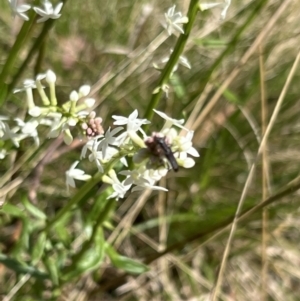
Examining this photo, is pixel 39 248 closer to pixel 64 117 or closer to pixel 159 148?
pixel 64 117

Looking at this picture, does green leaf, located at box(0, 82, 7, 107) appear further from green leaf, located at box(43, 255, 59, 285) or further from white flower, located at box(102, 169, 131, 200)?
green leaf, located at box(43, 255, 59, 285)

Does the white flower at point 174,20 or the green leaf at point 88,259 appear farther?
the green leaf at point 88,259

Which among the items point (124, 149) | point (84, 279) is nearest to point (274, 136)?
point (84, 279)

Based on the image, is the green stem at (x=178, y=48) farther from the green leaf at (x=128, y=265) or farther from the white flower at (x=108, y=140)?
the green leaf at (x=128, y=265)

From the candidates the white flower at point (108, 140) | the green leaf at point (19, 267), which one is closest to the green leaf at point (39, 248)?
the green leaf at point (19, 267)

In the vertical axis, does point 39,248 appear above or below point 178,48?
below

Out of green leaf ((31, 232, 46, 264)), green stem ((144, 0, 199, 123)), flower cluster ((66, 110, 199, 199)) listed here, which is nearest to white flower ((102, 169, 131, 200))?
flower cluster ((66, 110, 199, 199))

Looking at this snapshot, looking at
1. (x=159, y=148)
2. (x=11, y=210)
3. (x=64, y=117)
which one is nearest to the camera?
(x=159, y=148)

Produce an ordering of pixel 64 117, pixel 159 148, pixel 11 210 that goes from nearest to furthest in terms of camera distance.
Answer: pixel 159 148 < pixel 64 117 < pixel 11 210

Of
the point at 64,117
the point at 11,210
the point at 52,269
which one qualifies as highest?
the point at 64,117

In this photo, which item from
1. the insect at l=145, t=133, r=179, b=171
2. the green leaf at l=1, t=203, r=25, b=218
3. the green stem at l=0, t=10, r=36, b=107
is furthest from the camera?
the green leaf at l=1, t=203, r=25, b=218

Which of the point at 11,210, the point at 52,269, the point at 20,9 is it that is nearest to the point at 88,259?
the point at 52,269
